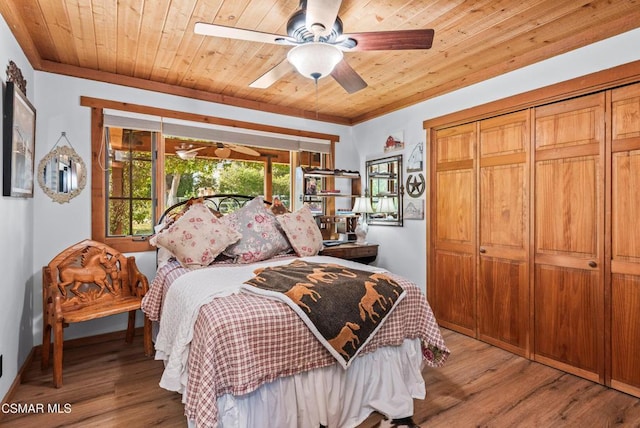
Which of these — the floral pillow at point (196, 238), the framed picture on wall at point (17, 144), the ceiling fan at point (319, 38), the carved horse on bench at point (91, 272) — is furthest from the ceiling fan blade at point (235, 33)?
the carved horse on bench at point (91, 272)

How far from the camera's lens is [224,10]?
2.17m

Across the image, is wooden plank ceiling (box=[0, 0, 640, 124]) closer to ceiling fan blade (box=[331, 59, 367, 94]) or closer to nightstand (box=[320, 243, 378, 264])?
ceiling fan blade (box=[331, 59, 367, 94])

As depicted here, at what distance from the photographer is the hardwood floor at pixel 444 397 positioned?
204 centimetres

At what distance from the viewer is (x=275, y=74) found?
2436 millimetres

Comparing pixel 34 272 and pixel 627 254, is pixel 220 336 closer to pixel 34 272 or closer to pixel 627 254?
pixel 34 272

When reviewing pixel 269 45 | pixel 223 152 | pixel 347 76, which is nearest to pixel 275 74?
pixel 269 45

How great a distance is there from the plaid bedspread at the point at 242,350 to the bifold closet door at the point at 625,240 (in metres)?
1.82

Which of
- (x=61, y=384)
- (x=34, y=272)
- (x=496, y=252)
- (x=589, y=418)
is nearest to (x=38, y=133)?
(x=34, y=272)

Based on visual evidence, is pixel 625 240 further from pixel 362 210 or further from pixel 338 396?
pixel 362 210

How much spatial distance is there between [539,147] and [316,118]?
2.55 metres

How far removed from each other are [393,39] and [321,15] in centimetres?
45

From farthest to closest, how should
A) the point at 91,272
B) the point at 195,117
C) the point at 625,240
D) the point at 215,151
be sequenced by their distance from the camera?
the point at 215,151 → the point at 195,117 → the point at 91,272 → the point at 625,240

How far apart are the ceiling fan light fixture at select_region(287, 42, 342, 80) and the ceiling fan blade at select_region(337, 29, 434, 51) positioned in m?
0.13

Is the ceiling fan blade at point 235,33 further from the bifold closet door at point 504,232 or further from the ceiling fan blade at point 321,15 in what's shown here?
the bifold closet door at point 504,232
